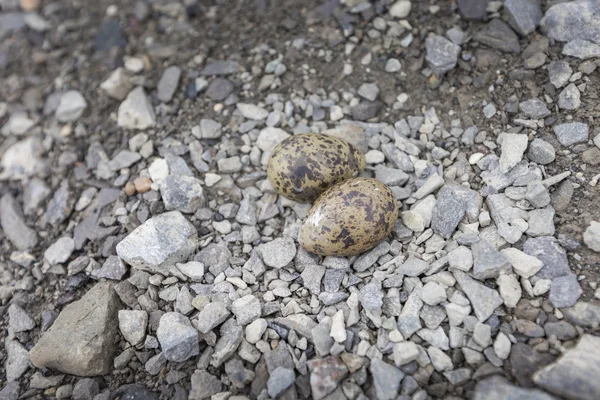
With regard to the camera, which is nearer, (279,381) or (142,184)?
(279,381)

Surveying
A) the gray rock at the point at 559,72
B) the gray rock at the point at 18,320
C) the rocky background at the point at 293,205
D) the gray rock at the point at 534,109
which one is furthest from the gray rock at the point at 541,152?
the gray rock at the point at 18,320

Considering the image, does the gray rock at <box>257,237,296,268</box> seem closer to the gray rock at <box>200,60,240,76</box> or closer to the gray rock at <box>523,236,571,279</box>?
the gray rock at <box>523,236,571,279</box>

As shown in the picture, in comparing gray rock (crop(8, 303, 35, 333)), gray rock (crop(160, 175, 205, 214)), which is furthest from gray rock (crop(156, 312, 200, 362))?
gray rock (crop(8, 303, 35, 333))

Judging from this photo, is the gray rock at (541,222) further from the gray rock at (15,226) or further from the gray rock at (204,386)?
the gray rock at (15,226)

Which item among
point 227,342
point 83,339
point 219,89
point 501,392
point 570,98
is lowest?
point 501,392

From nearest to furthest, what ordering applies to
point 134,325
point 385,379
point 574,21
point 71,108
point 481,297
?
point 385,379 → point 481,297 → point 134,325 → point 574,21 → point 71,108

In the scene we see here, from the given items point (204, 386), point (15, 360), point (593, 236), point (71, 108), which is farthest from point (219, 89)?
point (593, 236)

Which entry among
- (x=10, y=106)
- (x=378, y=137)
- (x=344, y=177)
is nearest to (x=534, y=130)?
(x=378, y=137)

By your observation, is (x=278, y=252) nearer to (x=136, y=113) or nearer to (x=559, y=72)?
(x=136, y=113)

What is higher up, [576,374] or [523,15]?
[523,15]
